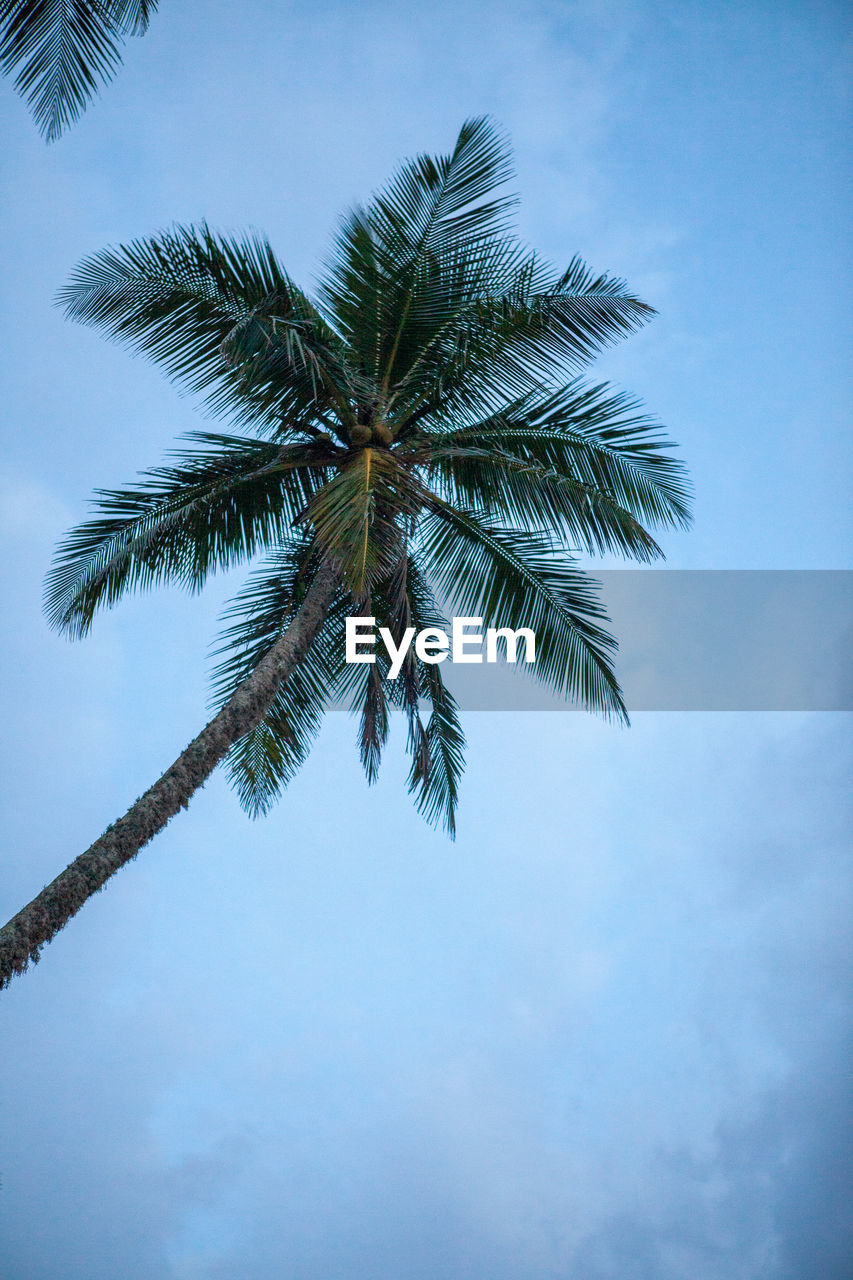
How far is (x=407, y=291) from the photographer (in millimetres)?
10148

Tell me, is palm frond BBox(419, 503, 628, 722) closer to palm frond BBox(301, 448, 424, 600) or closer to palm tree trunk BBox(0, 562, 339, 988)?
palm frond BBox(301, 448, 424, 600)

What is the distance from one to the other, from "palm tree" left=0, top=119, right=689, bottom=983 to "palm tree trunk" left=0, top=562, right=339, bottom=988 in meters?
0.19

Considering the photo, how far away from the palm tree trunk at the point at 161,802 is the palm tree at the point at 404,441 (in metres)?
0.19

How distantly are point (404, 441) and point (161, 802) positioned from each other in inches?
188

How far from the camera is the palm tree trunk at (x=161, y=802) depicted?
230 inches

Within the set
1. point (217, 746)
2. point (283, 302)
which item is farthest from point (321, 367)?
point (217, 746)

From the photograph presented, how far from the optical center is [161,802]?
282 inches

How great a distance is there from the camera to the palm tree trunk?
230 inches

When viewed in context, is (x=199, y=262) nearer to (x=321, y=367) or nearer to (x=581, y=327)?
(x=321, y=367)

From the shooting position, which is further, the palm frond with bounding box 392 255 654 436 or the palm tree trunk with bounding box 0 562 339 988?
the palm frond with bounding box 392 255 654 436

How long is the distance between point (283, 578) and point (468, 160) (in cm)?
469

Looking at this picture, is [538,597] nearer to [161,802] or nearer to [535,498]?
[535,498]

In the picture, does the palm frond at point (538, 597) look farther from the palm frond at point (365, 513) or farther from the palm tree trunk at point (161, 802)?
the palm tree trunk at point (161, 802)

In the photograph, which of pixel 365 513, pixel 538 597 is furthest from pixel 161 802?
pixel 538 597
